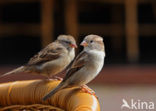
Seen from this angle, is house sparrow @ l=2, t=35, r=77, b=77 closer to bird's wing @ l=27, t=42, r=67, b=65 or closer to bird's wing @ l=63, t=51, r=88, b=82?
bird's wing @ l=27, t=42, r=67, b=65

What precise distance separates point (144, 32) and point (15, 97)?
4.75 metres

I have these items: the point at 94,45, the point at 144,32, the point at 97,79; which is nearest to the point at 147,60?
the point at 144,32

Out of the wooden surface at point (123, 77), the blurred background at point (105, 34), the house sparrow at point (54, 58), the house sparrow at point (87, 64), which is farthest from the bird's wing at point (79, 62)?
the wooden surface at point (123, 77)

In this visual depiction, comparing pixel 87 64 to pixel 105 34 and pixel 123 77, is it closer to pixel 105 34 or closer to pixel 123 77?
pixel 123 77

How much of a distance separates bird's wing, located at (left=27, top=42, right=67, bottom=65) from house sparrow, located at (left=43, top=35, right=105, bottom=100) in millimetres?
298

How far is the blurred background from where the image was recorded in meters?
5.39

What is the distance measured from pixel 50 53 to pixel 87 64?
39 cm

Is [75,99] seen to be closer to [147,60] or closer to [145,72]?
[145,72]

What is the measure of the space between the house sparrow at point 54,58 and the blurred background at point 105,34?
229 centimetres

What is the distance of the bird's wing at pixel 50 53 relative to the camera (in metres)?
1.98

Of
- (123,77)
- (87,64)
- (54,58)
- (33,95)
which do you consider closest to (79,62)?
(87,64)

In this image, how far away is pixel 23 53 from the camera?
21.6ft

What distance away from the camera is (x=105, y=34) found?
6.15m

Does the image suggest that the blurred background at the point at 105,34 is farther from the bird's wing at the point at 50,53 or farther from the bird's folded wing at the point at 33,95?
the bird's folded wing at the point at 33,95
